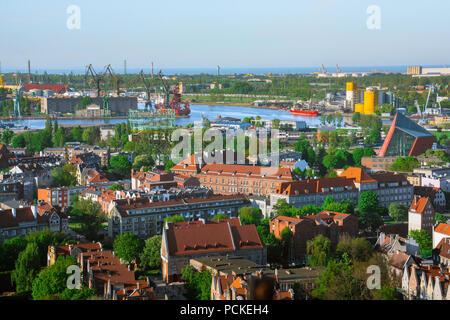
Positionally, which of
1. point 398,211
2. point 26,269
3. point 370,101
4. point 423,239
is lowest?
point 398,211

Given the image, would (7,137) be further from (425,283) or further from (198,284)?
(425,283)

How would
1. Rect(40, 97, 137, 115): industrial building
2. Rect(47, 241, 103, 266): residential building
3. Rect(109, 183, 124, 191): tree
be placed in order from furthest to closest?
Rect(40, 97, 137, 115): industrial building, Rect(109, 183, 124, 191): tree, Rect(47, 241, 103, 266): residential building

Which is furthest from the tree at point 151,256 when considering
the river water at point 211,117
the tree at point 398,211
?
the river water at point 211,117

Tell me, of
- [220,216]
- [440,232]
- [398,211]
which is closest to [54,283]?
[220,216]

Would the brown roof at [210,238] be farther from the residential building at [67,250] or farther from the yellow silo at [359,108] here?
the yellow silo at [359,108]

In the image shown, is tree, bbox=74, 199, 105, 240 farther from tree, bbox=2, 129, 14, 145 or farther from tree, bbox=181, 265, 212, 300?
tree, bbox=2, 129, 14, 145

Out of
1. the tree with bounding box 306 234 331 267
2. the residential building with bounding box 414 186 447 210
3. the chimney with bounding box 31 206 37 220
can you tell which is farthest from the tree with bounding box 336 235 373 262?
the residential building with bounding box 414 186 447 210
